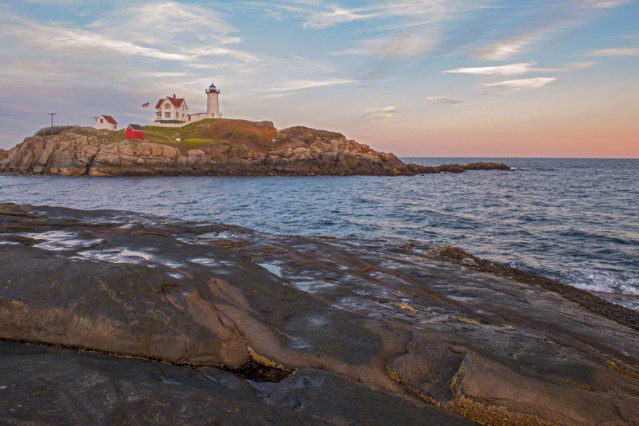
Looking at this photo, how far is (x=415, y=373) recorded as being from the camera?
5.27 metres

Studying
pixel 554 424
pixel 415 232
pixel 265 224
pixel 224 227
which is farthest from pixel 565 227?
pixel 554 424

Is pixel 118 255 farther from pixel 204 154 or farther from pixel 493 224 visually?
pixel 204 154

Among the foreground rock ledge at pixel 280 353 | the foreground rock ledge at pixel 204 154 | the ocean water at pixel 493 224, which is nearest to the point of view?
the foreground rock ledge at pixel 280 353

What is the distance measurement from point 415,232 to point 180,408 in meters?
20.1

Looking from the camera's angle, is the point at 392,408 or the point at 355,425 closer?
the point at 355,425

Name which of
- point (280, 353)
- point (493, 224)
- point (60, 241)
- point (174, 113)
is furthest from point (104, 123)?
point (280, 353)

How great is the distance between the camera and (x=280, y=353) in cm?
571

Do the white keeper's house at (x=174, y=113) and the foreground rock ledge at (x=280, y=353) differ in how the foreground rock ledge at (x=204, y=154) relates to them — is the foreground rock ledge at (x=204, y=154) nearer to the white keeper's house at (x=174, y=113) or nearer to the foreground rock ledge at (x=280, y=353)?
the white keeper's house at (x=174, y=113)

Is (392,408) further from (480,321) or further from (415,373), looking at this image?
(480,321)

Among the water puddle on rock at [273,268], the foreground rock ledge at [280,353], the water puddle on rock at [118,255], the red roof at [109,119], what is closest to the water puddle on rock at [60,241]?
the water puddle on rock at [118,255]

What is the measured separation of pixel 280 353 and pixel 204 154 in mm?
86924

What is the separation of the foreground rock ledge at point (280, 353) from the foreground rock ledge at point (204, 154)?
2970 inches

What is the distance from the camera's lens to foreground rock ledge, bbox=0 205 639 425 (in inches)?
160

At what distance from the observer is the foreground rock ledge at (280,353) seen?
13.4 ft
